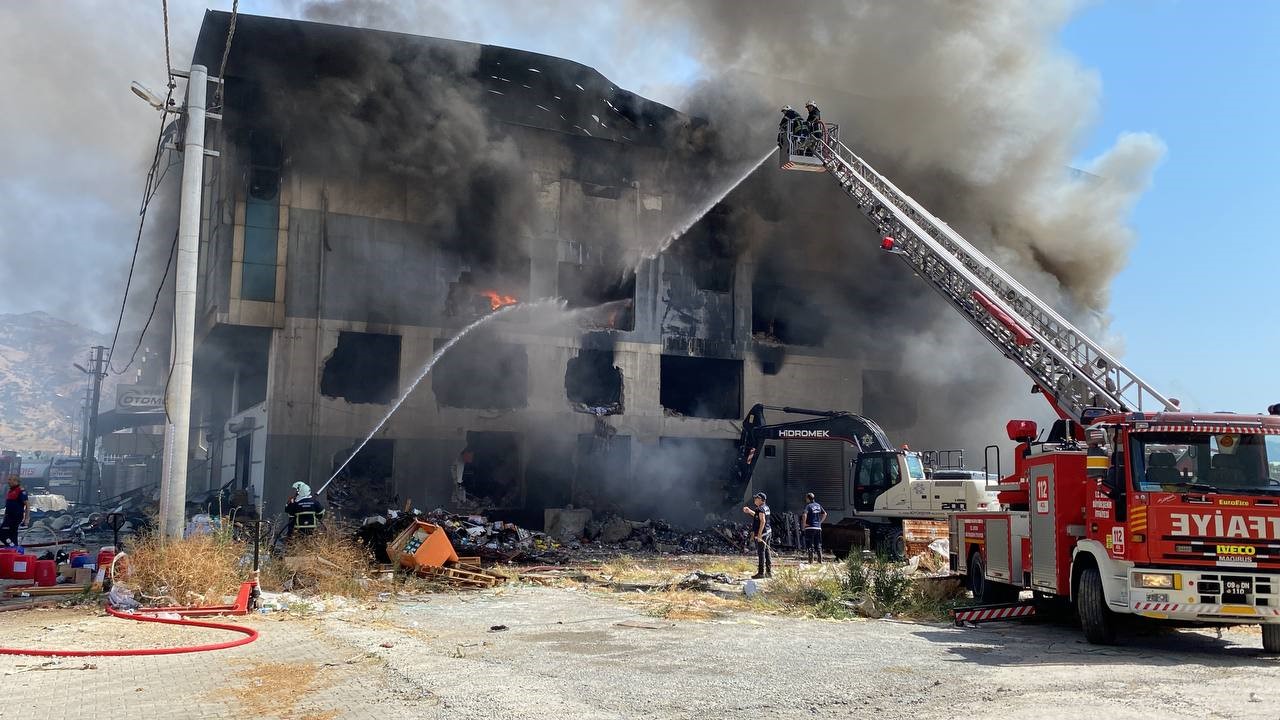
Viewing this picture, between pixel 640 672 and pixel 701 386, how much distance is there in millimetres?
25967

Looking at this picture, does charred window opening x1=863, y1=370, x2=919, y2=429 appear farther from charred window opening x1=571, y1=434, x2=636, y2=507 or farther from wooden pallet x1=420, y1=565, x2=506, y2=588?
wooden pallet x1=420, y1=565, x2=506, y2=588

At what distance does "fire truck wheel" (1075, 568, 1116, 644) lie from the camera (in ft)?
31.2

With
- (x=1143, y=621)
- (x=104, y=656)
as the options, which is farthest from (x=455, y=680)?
(x=1143, y=621)

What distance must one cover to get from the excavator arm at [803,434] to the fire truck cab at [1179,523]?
11.5m

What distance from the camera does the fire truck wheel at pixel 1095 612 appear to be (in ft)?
31.2

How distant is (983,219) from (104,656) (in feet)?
82.2

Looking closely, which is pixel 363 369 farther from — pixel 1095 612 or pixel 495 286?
pixel 1095 612

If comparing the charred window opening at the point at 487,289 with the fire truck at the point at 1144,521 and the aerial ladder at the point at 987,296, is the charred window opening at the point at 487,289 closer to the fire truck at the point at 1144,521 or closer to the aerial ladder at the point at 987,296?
the aerial ladder at the point at 987,296

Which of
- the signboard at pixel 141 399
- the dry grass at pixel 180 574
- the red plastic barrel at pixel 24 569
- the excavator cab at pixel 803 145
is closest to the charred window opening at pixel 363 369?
the excavator cab at pixel 803 145

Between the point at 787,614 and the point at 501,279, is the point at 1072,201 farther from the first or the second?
the point at 787,614

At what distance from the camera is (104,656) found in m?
8.24

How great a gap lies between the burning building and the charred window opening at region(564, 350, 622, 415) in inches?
3.1

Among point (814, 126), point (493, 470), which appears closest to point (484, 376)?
point (493, 470)

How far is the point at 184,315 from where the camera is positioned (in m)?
12.9
